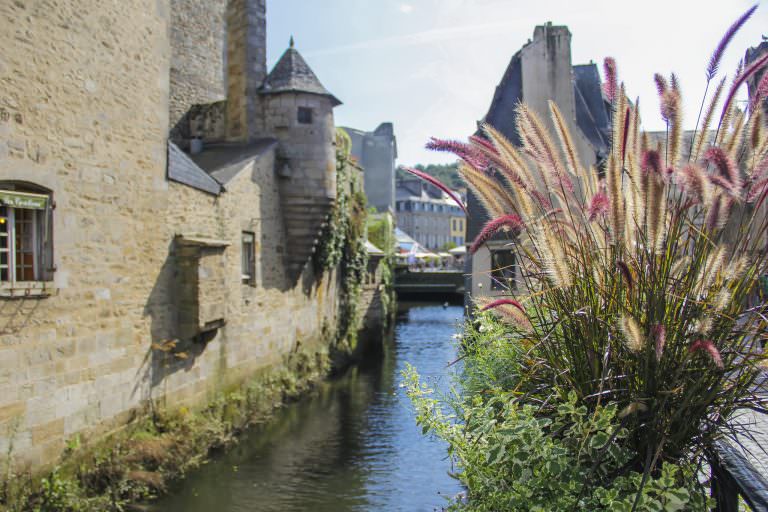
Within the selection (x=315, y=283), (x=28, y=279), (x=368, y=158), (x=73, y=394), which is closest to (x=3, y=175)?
(x=28, y=279)

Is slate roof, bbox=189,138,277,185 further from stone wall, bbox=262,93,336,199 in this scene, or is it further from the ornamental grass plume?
the ornamental grass plume

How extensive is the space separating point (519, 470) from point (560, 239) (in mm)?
833

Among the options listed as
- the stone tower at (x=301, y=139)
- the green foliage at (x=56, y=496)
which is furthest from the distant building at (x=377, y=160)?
the green foliage at (x=56, y=496)

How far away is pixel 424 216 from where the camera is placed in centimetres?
7012

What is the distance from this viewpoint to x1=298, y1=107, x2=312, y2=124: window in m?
14.0

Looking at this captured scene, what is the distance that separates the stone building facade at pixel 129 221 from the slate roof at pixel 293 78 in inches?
1.6

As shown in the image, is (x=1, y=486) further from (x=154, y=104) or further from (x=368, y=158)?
(x=368, y=158)

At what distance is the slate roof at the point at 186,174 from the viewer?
973cm

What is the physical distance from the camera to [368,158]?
46688 mm

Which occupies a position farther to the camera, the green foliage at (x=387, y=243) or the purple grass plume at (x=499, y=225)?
the green foliage at (x=387, y=243)

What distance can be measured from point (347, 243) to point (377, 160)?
29083mm

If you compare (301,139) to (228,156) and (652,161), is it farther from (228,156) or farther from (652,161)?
(652,161)

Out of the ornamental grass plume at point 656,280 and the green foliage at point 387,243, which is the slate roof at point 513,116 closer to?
the ornamental grass plume at point 656,280

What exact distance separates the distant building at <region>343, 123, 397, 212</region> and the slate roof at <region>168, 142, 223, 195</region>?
3555 cm
